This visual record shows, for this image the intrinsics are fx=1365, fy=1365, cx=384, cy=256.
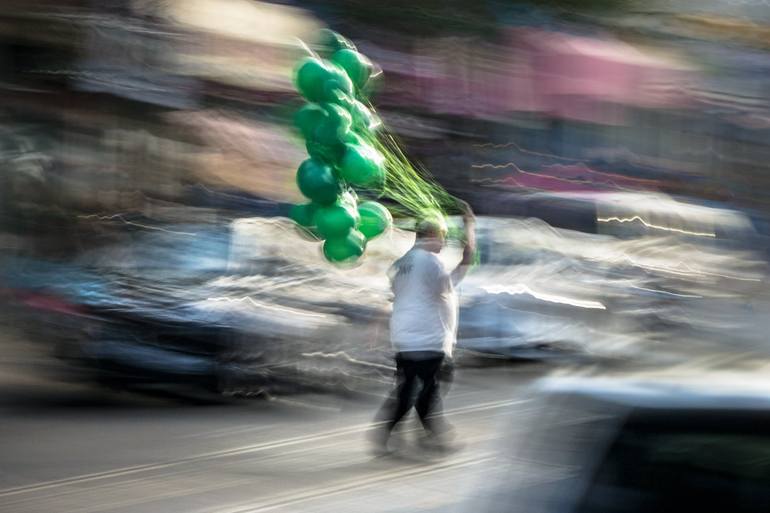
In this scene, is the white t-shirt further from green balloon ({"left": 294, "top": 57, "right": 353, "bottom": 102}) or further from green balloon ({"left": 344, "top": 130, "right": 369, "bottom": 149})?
green balloon ({"left": 294, "top": 57, "right": 353, "bottom": 102})

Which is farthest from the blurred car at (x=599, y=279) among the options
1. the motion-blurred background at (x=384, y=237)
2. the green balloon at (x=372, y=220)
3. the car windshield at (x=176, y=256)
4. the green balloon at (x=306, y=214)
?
the green balloon at (x=306, y=214)

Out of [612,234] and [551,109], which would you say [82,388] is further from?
[551,109]

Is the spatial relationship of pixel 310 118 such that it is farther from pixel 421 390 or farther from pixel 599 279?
pixel 599 279

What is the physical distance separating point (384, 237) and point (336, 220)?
3048 mm

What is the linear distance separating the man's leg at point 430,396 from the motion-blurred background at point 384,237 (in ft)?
2.22

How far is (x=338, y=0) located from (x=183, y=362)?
9.40m

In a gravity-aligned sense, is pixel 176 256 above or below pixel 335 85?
below

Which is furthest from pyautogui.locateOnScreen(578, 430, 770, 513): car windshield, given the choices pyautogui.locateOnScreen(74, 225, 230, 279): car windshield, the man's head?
pyautogui.locateOnScreen(74, 225, 230, 279): car windshield

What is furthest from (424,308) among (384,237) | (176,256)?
(384,237)

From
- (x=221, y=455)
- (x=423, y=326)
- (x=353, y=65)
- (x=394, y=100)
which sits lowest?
(x=221, y=455)

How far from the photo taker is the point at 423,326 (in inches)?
333

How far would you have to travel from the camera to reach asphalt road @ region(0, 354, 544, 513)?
745 cm

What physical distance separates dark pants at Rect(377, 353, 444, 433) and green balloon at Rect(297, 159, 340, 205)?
117 centimetres

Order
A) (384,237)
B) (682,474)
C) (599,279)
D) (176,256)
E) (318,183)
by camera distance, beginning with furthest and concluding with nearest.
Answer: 1. (599,279)
2. (384,237)
3. (176,256)
4. (318,183)
5. (682,474)
